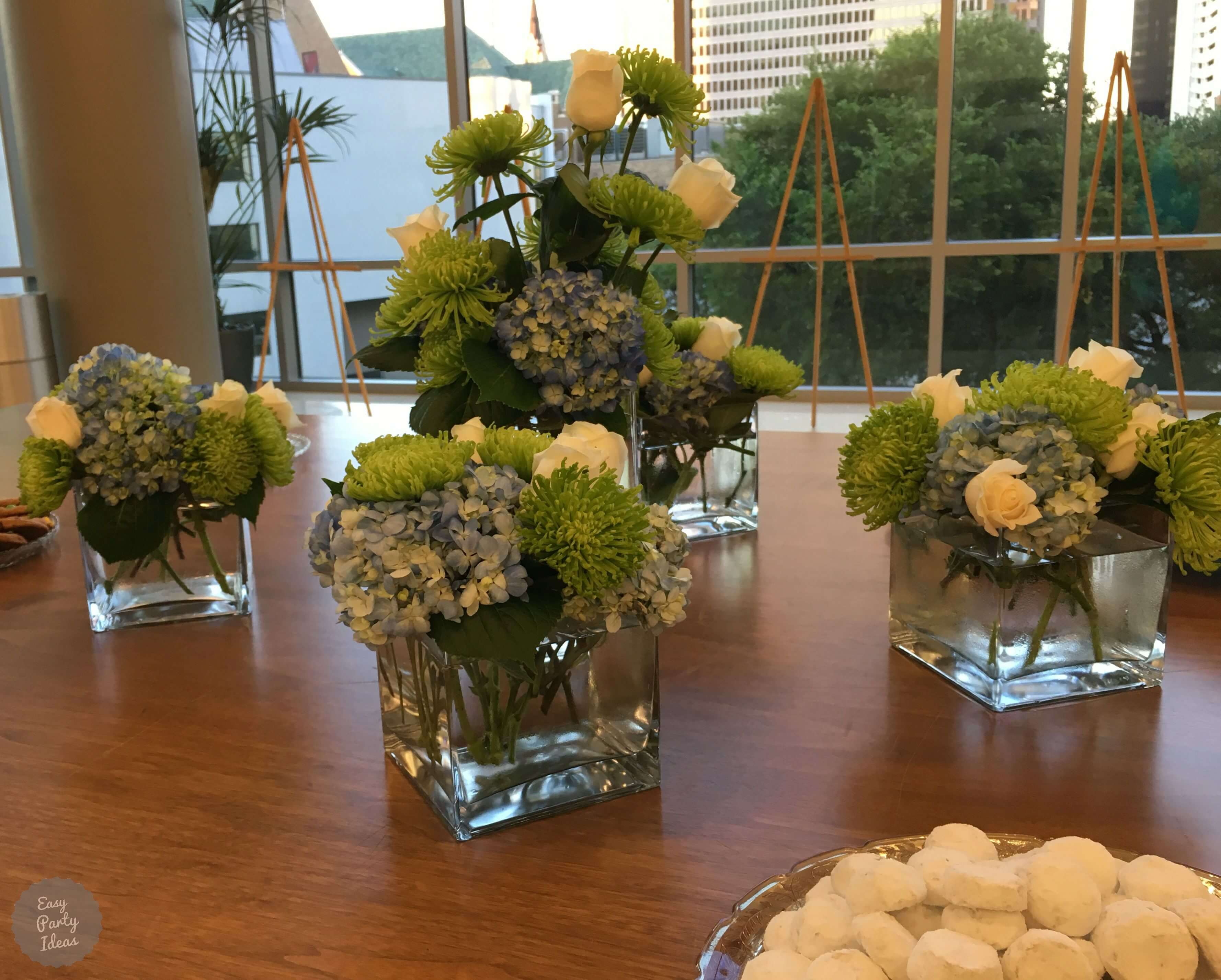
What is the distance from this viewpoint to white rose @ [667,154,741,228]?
3.05 ft

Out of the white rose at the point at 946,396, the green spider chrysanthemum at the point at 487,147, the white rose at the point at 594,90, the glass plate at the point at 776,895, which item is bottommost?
the glass plate at the point at 776,895

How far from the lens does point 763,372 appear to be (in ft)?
4.10

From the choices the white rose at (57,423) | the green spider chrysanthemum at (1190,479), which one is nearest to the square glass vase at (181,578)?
the white rose at (57,423)

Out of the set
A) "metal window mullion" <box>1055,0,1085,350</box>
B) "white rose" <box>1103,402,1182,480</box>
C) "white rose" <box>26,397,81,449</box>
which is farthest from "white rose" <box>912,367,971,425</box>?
"metal window mullion" <box>1055,0,1085,350</box>

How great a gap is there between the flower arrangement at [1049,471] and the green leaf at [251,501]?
555 mm

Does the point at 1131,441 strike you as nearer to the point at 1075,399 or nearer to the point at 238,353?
the point at 1075,399

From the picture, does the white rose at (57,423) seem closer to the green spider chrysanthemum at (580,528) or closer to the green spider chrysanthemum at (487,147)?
the green spider chrysanthemum at (487,147)

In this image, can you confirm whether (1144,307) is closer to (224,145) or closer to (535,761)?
(224,145)

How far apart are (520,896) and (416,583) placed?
0.61 feet

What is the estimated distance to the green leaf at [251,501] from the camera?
3.41 ft

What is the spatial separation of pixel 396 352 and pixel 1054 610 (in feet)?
1.87

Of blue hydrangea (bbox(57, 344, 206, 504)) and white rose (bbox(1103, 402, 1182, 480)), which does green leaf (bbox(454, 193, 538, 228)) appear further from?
white rose (bbox(1103, 402, 1182, 480))

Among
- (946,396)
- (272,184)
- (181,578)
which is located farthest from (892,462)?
(272,184)

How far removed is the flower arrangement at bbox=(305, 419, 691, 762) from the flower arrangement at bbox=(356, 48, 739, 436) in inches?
9.3
